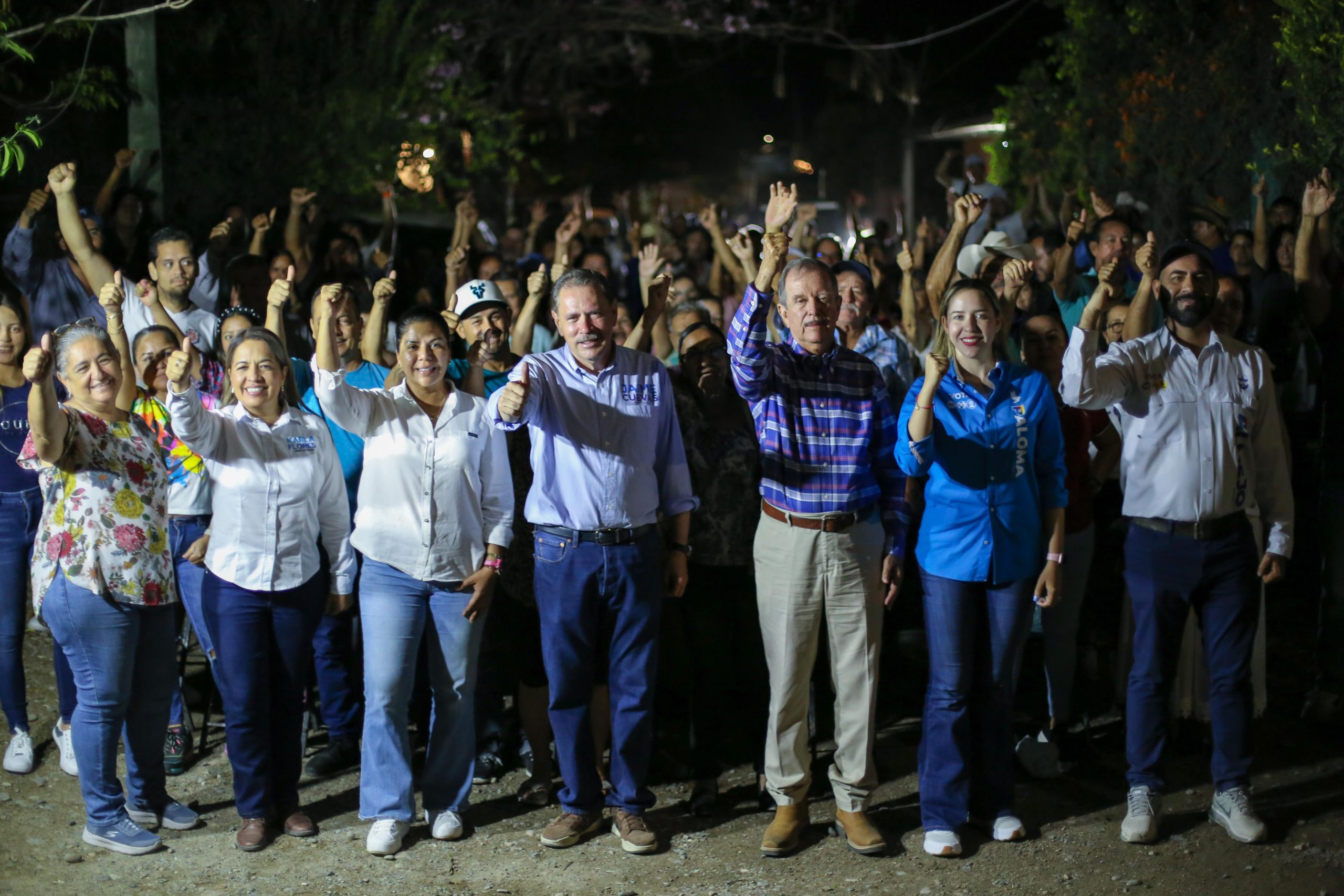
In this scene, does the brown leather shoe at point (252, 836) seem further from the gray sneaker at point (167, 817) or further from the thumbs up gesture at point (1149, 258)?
the thumbs up gesture at point (1149, 258)

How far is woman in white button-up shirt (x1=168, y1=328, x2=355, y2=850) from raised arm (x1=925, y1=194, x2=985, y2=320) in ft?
10.4

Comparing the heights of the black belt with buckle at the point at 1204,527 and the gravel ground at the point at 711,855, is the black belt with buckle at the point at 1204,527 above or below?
above

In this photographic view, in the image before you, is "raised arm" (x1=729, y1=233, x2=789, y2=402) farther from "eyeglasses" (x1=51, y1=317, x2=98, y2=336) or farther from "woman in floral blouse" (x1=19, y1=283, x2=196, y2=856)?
"eyeglasses" (x1=51, y1=317, x2=98, y2=336)

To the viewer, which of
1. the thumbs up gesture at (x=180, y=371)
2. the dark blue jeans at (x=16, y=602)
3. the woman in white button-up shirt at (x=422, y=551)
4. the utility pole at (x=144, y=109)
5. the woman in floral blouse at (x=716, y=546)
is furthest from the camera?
the utility pole at (x=144, y=109)

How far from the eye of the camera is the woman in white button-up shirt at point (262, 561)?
4.98 m

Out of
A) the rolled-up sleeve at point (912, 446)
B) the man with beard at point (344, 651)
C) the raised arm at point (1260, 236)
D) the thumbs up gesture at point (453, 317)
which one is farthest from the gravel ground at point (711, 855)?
the raised arm at point (1260, 236)

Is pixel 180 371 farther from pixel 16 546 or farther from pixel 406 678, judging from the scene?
pixel 16 546

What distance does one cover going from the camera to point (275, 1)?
11.4 m

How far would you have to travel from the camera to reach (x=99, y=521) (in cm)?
498

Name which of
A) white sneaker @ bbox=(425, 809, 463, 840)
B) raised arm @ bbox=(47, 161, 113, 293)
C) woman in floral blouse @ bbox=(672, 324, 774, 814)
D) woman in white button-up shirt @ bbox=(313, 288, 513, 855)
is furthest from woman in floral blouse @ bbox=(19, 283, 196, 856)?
raised arm @ bbox=(47, 161, 113, 293)

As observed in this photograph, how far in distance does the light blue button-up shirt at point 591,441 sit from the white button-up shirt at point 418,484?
0.19 metres

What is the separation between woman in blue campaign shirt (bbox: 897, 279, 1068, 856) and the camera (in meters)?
4.99

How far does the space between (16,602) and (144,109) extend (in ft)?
14.8

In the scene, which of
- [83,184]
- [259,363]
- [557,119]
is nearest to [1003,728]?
[259,363]
